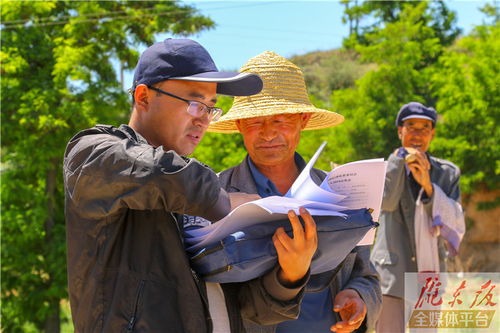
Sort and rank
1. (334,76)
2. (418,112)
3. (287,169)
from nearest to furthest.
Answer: (287,169) < (418,112) < (334,76)

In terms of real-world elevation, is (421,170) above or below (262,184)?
below

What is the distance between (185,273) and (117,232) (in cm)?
20

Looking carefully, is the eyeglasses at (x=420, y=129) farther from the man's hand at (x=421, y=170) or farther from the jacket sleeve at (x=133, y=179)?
the jacket sleeve at (x=133, y=179)

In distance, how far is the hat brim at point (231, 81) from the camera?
153 cm

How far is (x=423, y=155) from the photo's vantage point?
4246mm

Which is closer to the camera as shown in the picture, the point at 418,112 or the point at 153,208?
the point at 153,208

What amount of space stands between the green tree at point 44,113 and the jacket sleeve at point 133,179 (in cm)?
1046

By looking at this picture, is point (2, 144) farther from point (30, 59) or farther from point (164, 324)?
point (164, 324)

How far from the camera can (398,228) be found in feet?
14.0

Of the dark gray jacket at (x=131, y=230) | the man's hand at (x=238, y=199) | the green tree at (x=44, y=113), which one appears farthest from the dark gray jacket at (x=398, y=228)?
the green tree at (x=44, y=113)

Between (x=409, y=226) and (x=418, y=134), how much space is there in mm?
784

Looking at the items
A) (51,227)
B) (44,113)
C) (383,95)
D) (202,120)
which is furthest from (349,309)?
(383,95)

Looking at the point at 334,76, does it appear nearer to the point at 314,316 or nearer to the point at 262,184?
the point at 262,184

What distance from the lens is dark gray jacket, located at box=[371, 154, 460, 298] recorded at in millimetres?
4164
